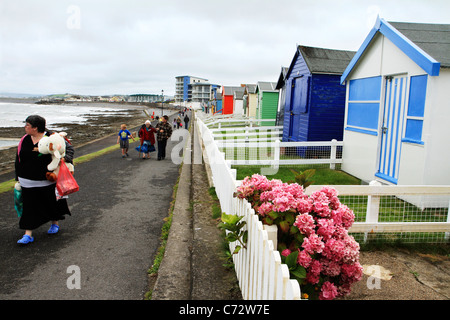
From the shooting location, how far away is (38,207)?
215 inches

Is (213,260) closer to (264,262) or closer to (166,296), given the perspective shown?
(166,296)

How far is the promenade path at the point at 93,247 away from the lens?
13.3 feet

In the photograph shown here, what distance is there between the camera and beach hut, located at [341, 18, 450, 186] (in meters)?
6.57

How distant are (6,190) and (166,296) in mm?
7055

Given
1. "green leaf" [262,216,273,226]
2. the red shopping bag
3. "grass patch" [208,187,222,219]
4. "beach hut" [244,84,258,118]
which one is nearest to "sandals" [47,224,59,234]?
the red shopping bag

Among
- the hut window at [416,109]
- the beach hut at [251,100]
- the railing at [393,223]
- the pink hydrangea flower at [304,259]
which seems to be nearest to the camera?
the pink hydrangea flower at [304,259]

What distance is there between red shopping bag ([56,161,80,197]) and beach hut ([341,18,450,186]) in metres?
6.09

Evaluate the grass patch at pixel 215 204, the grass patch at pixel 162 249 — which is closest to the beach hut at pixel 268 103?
the grass patch at pixel 215 204

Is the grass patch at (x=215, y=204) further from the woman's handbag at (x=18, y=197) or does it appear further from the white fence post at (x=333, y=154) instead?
the white fence post at (x=333, y=154)

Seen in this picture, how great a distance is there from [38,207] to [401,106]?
7.03 m

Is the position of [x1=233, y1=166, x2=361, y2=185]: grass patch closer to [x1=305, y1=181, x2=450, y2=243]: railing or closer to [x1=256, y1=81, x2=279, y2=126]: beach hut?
[x1=305, y1=181, x2=450, y2=243]: railing

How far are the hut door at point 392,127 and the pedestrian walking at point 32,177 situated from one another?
6.65 meters
